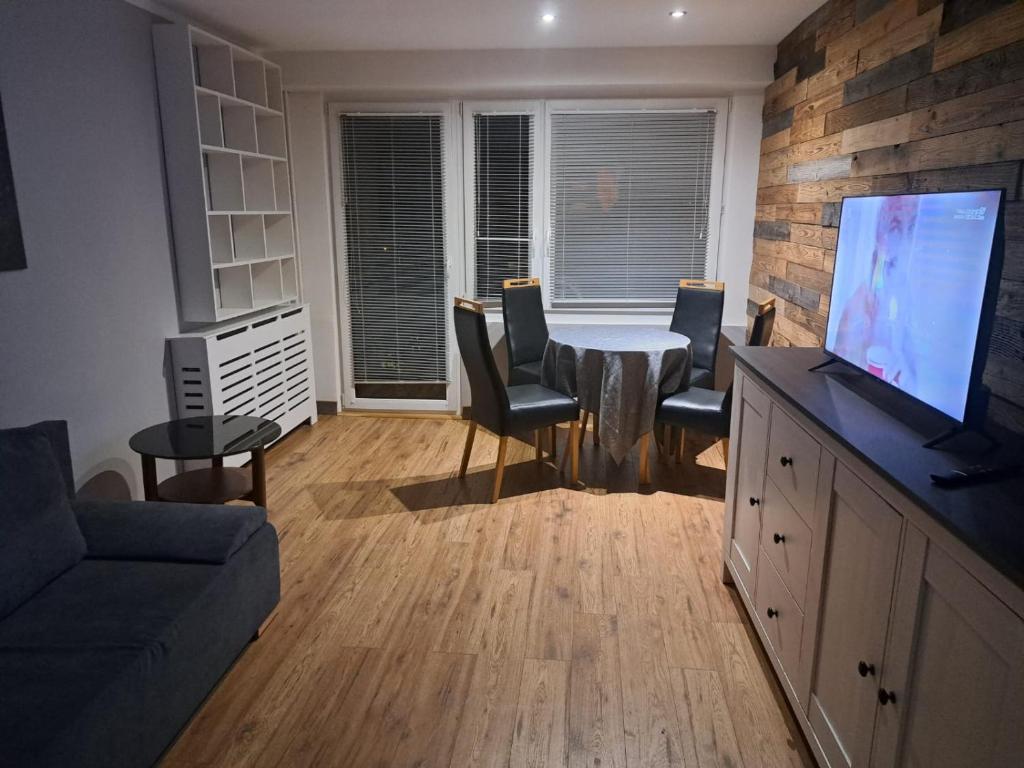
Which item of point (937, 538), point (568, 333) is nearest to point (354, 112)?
point (568, 333)

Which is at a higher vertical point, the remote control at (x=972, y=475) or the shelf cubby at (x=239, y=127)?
the shelf cubby at (x=239, y=127)

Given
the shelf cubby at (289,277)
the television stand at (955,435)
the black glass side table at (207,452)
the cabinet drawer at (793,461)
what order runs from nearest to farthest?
the television stand at (955,435)
the cabinet drawer at (793,461)
the black glass side table at (207,452)
the shelf cubby at (289,277)

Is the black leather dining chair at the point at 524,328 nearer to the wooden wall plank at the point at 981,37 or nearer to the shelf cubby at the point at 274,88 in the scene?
the shelf cubby at the point at 274,88

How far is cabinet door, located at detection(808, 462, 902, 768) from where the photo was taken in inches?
58.5

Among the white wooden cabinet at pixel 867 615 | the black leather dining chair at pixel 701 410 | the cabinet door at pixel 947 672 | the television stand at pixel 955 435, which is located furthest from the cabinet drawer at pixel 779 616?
the black leather dining chair at pixel 701 410

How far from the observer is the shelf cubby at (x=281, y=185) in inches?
177

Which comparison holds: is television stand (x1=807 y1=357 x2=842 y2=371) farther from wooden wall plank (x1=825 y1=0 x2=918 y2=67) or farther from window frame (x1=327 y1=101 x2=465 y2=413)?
window frame (x1=327 y1=101 x2=465 y2=413)

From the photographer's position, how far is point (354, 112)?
484 centimetres

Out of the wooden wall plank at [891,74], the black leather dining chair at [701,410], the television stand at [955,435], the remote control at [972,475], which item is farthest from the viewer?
the black leather dining chair at [701,410]

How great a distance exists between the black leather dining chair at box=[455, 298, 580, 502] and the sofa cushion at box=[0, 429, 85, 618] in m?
1.84

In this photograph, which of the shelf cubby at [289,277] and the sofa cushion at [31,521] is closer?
the sofa cushion at [31,521]

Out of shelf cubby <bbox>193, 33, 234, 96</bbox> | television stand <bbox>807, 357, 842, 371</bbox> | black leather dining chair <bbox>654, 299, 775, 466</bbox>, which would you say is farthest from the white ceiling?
television stand <bbox>807, 357, 842, 371</bbox>

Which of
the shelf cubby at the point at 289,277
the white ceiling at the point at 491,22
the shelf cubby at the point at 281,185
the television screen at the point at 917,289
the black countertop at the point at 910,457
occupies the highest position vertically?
the white ceiling at the point at 491,22

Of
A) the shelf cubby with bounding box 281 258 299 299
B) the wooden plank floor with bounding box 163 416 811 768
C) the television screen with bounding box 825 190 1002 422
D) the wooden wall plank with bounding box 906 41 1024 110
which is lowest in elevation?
the wooden plank floor with bounding box 163 416 811 768
